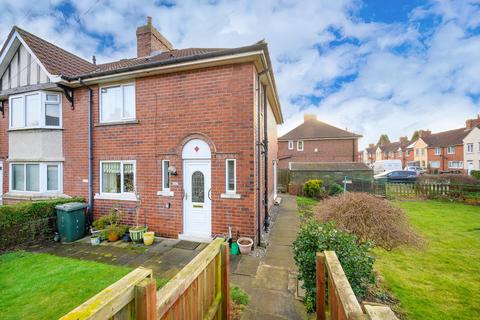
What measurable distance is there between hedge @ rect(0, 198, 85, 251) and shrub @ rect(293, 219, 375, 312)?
8.41 m

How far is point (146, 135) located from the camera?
7207mm

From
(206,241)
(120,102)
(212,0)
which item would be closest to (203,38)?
(212,0)

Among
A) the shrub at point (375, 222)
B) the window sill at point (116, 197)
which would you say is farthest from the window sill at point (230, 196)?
the window sill at point (116, 197)

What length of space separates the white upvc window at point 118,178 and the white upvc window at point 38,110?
295cm

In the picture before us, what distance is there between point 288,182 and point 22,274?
15.8 metres

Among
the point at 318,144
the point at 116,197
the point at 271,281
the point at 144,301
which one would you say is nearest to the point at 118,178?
the point at 116,197

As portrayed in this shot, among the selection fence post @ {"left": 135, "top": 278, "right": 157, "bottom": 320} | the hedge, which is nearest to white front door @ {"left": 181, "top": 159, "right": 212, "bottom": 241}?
the hedge

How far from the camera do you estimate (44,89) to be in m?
8.19

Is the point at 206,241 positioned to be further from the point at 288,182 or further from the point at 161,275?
the point at 288,182

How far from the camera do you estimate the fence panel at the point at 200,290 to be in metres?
1.88

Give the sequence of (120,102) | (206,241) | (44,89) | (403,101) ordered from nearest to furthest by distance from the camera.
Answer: (206,241)
(120,102)
(44,89)
(403,101)

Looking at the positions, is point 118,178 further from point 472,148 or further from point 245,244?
point 472,148

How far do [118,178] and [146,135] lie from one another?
2077 mm

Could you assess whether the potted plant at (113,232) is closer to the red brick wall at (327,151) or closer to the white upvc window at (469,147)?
the red brick wall at (327,151)
